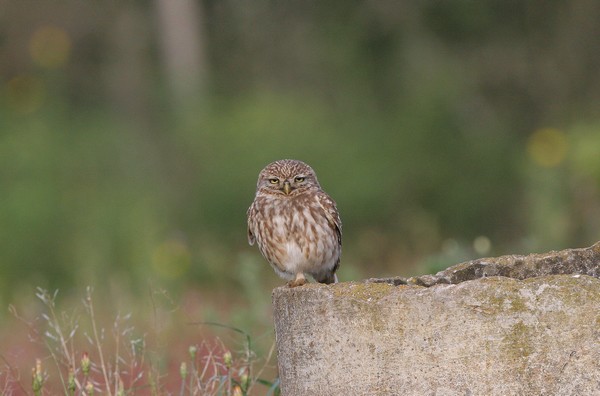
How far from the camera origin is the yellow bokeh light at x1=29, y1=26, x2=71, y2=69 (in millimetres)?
18719

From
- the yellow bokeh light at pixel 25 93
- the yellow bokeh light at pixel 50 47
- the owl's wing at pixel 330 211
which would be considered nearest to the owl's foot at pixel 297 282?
the owl's wing at pixel 330 211

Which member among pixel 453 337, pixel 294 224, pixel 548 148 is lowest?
pixel 453 337

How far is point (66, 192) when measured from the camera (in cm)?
1414

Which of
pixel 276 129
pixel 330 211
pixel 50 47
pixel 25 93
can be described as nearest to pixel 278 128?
pixel 276 129

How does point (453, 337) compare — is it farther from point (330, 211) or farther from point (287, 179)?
point (287, 179)

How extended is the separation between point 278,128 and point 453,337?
469 inches

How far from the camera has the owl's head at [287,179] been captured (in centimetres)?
596

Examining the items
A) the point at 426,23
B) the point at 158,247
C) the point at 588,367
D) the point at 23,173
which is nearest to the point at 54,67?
the point at 23,173

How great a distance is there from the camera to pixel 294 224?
5.75 meters

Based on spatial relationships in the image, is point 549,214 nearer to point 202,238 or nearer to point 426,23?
point 202,238

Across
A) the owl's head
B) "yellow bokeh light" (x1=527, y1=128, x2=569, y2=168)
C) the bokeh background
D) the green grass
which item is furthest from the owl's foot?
"yellow bokeh light" (x1=527, y1=128, x2=569, y2=168)

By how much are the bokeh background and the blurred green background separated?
31 mm

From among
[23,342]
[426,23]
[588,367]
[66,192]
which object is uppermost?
[426,23]

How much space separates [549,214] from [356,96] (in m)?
6.63
